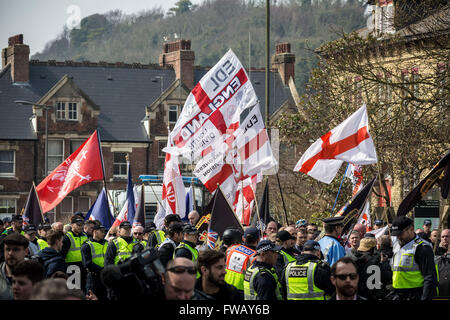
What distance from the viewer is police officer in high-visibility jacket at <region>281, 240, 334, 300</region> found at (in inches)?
380

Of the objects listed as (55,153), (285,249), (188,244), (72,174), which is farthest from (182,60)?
(188,244)

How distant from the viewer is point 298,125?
29.0m

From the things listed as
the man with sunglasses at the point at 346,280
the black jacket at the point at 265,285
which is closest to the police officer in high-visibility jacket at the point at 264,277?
the black jacket at the point at 265,285

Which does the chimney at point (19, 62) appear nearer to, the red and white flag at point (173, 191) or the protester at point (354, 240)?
the red and white flag at point (173, 191)

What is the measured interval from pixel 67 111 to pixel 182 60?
26.8ft

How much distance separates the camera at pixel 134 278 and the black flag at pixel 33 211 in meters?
13.7

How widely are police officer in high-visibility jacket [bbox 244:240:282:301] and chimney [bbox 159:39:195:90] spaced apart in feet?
154

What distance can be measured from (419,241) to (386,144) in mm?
14166

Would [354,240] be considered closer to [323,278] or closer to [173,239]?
[173,239]

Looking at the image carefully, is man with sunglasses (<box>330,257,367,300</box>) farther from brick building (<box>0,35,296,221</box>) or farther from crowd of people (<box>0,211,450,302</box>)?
brick building (<box>0,35,296,221</box>)

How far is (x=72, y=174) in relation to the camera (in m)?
20.2

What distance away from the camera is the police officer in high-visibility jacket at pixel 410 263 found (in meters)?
10.4
